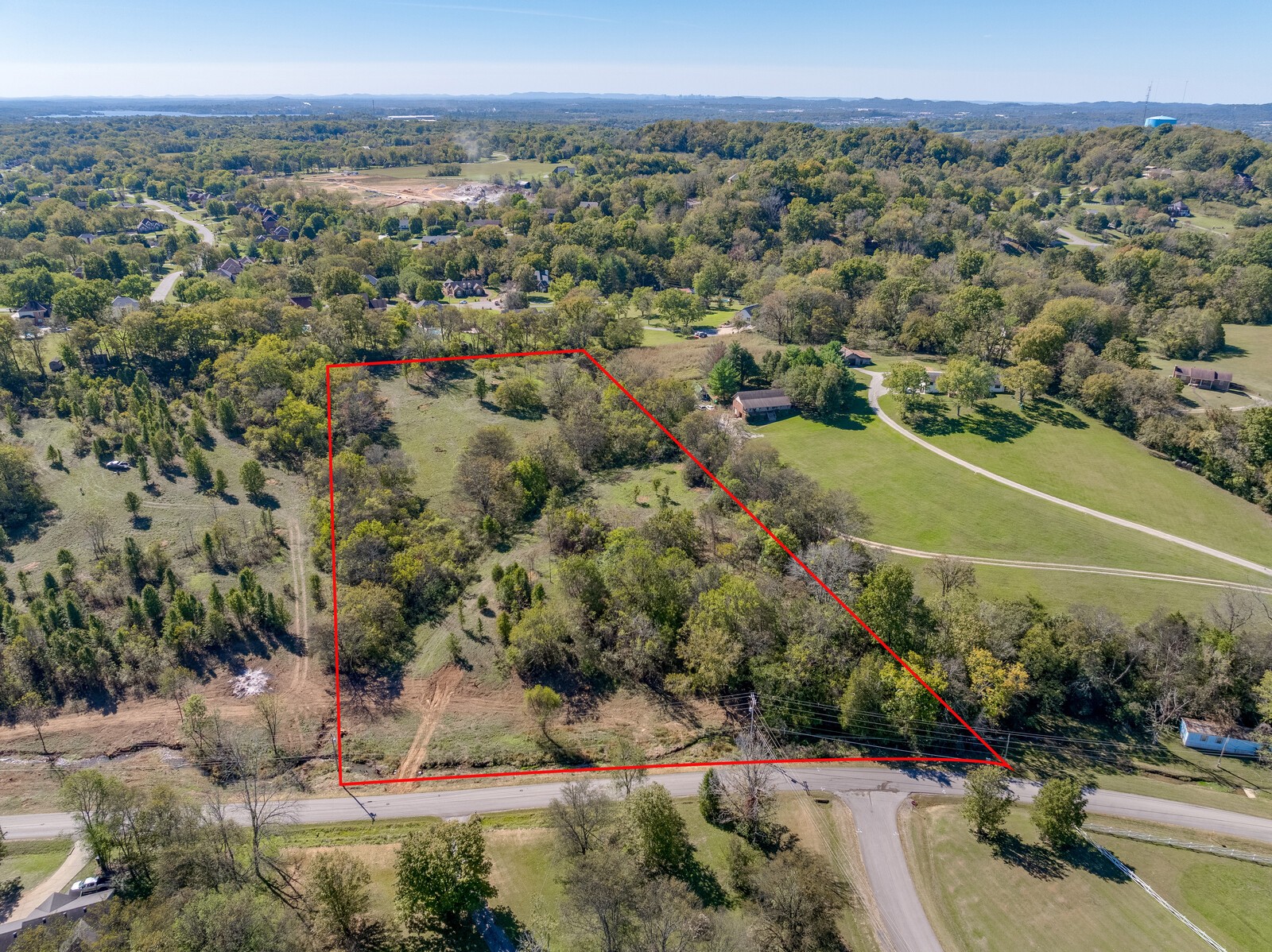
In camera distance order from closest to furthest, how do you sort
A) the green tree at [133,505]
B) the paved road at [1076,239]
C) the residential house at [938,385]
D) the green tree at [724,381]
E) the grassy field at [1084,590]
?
1. the grassy field at [1084,590]
2. the green tree at [133,505]
3. the residential house at [938,385]
4. the green tree at [724,381]
5. the paved road at [1076,239]

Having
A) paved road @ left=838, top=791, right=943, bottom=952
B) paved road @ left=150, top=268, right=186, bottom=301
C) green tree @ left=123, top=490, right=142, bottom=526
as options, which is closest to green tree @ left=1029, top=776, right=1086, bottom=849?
paved road @ left=838, top=791, right=943, bottom=952

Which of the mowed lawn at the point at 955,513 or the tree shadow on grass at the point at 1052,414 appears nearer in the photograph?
the mowed lawn at the point at 955,513

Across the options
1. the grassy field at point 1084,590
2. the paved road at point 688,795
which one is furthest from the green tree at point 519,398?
the paved road at point 688,795

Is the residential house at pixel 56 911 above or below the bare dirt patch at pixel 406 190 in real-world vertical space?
below

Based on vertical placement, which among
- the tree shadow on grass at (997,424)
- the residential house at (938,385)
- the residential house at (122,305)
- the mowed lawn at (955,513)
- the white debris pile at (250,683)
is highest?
the residential house at (122,305)

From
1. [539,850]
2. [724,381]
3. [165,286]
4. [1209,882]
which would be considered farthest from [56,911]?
[165,286]

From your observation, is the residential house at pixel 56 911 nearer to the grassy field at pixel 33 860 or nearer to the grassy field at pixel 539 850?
the grassy field at pixel 33 860

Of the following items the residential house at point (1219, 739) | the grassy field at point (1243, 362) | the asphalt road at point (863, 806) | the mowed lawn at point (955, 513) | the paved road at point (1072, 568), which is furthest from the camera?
the grassy field at point (1243, 362)

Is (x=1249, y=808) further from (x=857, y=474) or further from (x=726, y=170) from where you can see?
(x=726, y=170)
